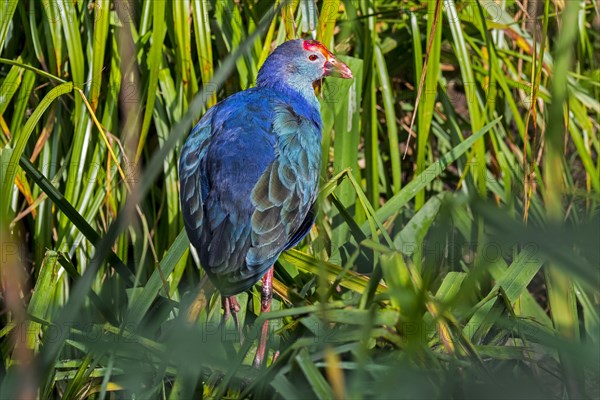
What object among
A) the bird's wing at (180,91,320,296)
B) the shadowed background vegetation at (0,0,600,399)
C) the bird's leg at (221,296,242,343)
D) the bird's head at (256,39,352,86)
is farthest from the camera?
the bird's head at (256,39,352,86)

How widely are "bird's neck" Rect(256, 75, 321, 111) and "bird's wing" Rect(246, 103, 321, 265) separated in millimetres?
202

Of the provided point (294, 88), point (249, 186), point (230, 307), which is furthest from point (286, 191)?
point (294, 88)

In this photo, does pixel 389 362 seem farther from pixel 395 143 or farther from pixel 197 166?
pixel 395 143

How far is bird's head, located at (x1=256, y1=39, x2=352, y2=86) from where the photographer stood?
9.07 ft

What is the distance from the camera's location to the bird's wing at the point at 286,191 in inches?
90.4

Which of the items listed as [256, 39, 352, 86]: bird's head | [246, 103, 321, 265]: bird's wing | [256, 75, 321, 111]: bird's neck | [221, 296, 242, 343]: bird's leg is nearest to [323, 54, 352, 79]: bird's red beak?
[256, 39, 352, 86]: bird's head

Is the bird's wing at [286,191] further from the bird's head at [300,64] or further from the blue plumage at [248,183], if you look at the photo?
the bird's head at [300,64]

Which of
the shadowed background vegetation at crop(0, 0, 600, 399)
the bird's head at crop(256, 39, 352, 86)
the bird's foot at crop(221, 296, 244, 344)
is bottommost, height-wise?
the bird's foot at crop(221, 296, 244, 344)

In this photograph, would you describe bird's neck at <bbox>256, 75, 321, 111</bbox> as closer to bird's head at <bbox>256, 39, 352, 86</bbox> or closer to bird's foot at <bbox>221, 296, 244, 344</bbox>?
bird's head at <bbox>256, 39, 352, 86</bbox>

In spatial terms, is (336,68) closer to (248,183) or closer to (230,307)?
(248,183)

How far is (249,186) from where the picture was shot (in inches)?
91.8

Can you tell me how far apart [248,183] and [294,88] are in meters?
0.65

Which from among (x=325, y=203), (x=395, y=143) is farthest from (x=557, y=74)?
(x=395, y=143)

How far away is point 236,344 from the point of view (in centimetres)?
228
